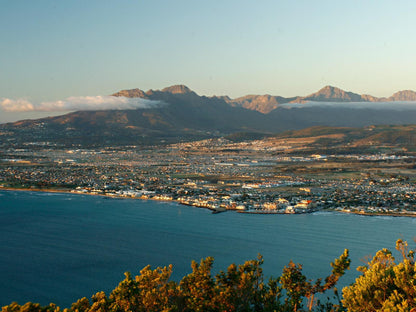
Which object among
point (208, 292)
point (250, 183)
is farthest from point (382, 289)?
point (250, 183)

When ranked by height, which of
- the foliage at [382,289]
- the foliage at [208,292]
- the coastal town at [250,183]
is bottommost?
the coastal town at [250,183]

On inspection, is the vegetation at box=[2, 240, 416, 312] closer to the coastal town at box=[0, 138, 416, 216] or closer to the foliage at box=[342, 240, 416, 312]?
the foliage at box=[342, 240, 416, 312]

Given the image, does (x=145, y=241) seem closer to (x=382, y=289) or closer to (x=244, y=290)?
(x=244, y=290)

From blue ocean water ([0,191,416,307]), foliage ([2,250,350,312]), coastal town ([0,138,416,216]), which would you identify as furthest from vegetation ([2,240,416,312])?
coastal town ([0,138,416,216])

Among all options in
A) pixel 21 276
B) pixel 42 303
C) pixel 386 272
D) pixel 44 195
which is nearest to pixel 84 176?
pixel 44 195

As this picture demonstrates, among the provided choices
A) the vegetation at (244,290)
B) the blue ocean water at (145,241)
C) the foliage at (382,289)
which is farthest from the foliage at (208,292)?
the blue ocean water at (145,241)

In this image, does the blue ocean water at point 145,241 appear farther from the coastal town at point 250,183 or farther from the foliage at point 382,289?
the foliage at point 382,289

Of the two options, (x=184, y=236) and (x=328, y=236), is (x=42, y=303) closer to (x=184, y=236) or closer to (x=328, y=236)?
(x=184, y=236)

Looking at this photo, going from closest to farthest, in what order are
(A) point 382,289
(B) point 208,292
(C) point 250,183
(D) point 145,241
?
A: (A) point 382,289
(B) point 208,292
(D) point 145,241
(C) point 250,183

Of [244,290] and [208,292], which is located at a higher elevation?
[208,292]
